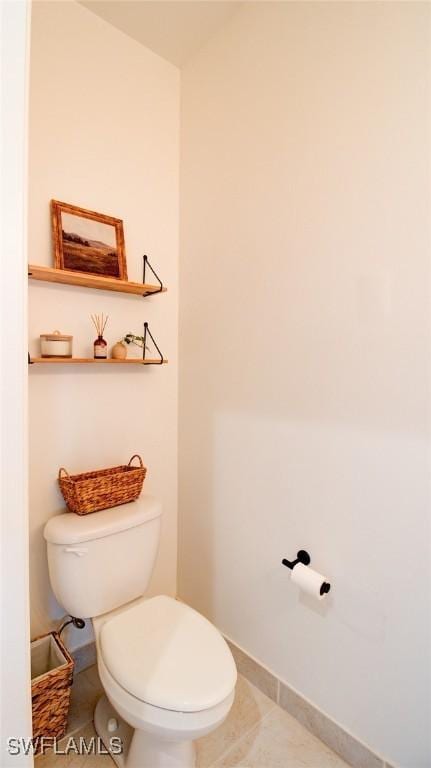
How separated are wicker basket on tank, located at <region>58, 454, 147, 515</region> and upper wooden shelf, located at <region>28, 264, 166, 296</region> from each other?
726 millimetres

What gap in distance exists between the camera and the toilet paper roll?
116 centimetres

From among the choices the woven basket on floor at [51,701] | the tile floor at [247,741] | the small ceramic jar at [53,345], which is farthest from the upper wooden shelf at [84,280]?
the tile floor at [247,741]

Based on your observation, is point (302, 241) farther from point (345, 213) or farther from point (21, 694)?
point (21, 694)

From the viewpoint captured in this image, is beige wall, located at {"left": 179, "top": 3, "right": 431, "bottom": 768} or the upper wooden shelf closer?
beige wall, located at {"left": 179, "top": 3, "right": 431, "bottom": 768}

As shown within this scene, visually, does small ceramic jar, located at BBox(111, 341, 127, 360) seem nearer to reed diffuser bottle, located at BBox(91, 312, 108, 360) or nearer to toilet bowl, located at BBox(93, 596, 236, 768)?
reed diffuser bottle, located at BBox(91, 312, 108, 360)

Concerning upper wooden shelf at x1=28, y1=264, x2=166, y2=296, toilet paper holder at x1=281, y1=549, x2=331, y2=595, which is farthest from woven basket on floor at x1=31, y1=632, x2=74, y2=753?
upper wooden shelf at x1=28, y1=264, x2=166, y2=296

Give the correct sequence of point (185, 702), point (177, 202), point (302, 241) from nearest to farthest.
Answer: point (185, 702)
point (302, 241)
point (177, 202)

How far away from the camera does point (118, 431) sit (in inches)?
63.6

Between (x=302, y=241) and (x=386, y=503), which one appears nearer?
(x=386, y=503)

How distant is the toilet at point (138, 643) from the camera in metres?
0.95

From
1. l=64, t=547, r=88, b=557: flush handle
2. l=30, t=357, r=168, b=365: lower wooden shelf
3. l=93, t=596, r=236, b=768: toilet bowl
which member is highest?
l=30, t=357, r=168, b=365: lower wooden shelf

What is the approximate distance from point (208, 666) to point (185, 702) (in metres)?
0.12

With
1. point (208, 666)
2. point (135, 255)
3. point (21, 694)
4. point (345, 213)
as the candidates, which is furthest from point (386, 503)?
point (135, 255)

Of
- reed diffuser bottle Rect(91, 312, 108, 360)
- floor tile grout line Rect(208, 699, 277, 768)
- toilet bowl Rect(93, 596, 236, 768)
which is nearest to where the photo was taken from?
toilet bowl Rect(93, 596, 236, 768)
